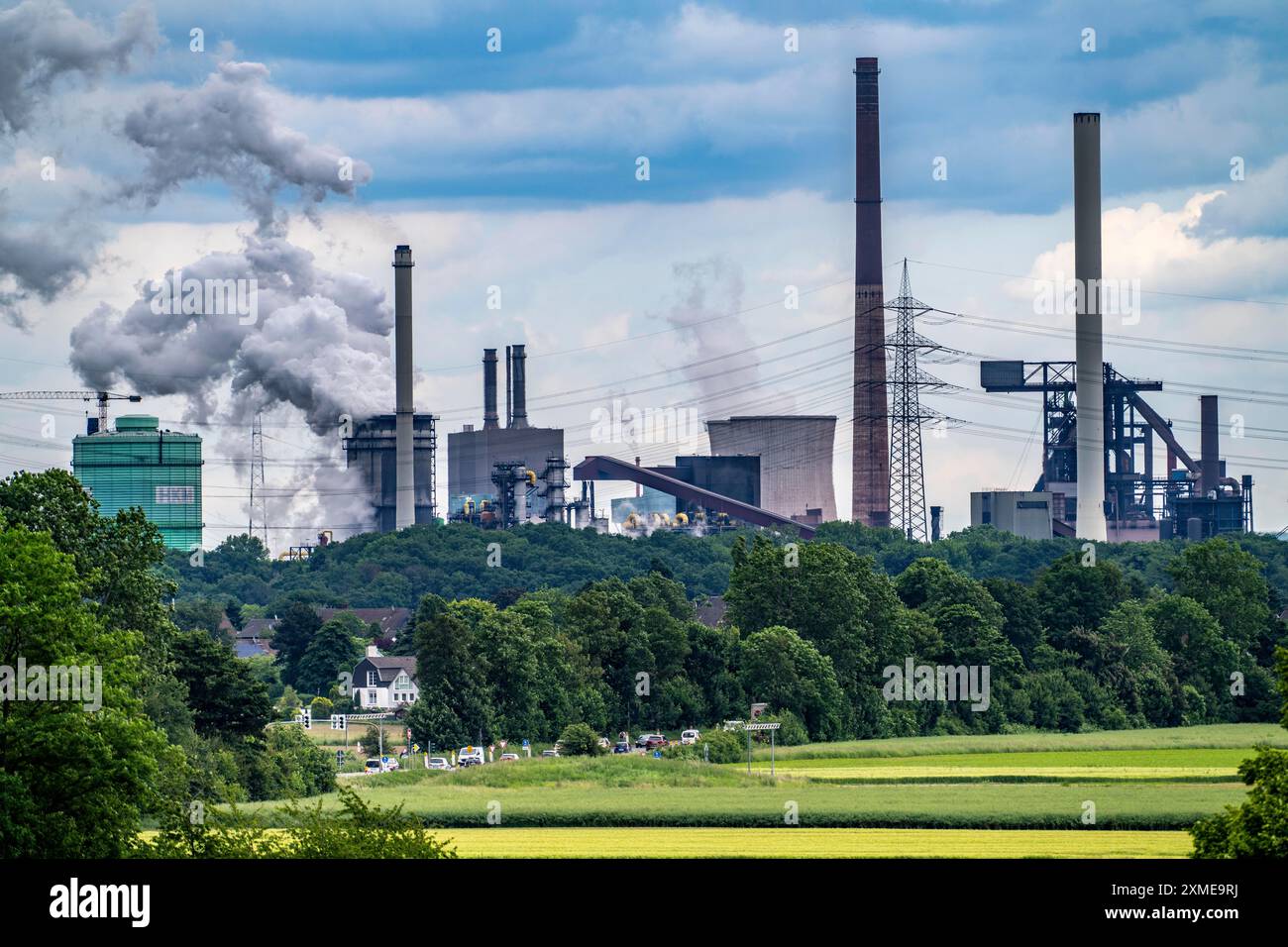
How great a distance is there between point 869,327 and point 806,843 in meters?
116

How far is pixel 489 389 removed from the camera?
184625 mm

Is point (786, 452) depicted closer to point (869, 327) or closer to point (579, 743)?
point (869, 327)

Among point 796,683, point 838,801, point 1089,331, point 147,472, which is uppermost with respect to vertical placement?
point 1089,331

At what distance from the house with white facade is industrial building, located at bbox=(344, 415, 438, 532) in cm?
5515

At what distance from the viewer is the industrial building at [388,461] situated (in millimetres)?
160275

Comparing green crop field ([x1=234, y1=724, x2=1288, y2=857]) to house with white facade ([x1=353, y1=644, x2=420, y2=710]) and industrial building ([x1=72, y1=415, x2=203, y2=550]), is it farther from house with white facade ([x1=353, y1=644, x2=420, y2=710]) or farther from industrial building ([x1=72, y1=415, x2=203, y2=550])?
industrial building ([x1=72, y1=415, x2=203, y2=550])

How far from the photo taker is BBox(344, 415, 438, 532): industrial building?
526 ft

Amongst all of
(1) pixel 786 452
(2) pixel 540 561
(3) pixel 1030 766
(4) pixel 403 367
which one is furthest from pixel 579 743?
(1) pixel 786 452

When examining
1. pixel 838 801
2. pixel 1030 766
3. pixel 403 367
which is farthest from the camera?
pixel 403 367

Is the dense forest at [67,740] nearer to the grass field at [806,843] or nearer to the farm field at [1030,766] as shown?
the grass field at [806,843]

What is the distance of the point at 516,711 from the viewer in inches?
2744

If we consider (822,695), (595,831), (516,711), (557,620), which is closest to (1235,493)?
(557,620)

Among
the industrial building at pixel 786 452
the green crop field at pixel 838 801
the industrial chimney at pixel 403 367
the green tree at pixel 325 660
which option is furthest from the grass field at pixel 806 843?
the industrial building at pixel 786 452
